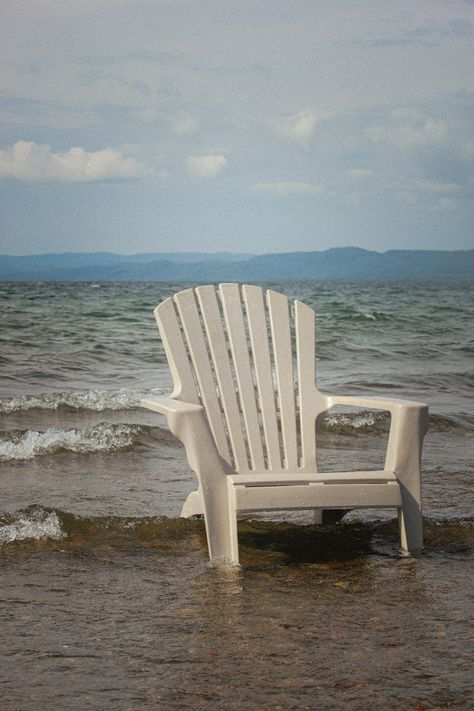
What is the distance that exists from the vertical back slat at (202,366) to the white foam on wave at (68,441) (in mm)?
2100

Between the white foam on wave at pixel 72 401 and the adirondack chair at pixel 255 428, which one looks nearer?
the adirondack chair at pixel 255 428

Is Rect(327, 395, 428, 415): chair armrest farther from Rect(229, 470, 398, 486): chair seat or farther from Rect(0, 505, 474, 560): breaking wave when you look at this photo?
Rect(0, 505, 474, 560): breaking wave

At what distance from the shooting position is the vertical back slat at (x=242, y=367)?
400 centimetres

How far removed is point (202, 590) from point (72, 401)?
16.2 ft

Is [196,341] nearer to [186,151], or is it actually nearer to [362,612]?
[362,612]

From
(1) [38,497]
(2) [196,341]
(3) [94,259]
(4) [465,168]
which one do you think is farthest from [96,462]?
(4) [465,168]

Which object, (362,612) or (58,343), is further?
(58,343)

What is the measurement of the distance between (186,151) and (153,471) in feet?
147

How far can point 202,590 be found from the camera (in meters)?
3.12

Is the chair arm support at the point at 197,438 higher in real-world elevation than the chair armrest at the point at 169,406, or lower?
lower

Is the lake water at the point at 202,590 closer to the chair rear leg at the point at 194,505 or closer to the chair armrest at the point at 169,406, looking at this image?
the chair rear leg at the point at 194,505

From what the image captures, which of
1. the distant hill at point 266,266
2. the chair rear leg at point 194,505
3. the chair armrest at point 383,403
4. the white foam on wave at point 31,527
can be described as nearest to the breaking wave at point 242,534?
the white foam on wave at point 31,527

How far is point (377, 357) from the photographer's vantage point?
1353 cm

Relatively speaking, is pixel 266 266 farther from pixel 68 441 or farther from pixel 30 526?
pixel 30 526
